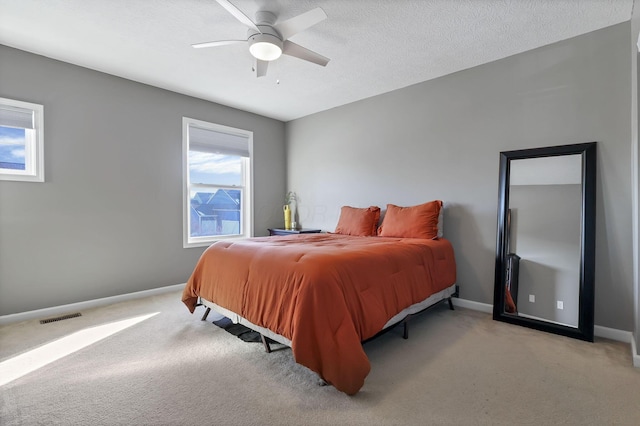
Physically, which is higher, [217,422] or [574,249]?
[574,249]

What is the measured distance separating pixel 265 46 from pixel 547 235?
2.92 meters

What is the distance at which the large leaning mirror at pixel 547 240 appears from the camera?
248 centimetres

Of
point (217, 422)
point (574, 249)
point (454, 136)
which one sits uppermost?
point (454, 136)

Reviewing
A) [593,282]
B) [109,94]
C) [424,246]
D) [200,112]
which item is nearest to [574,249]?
[593,282]

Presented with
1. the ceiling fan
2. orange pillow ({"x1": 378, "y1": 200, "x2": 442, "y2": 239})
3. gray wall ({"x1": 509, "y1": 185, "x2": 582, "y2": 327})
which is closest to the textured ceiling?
the ceiling fan

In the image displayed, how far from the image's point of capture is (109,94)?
3.37m

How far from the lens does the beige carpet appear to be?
5.01 ft

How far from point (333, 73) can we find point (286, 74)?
53cm

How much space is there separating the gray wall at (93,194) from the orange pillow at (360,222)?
211cm

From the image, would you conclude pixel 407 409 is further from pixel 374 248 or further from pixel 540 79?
pixel 540 79

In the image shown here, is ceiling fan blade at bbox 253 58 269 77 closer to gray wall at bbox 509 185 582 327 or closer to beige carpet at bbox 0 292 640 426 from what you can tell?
beige carpet at bbox 0 292 640 426

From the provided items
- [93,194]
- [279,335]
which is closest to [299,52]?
[279,335]

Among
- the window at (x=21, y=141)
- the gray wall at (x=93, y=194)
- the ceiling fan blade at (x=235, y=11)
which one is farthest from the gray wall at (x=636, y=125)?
the window at (x=21, y=141)

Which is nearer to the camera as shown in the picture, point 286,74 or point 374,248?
point 374,248
